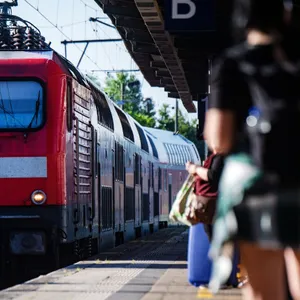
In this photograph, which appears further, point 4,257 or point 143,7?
point 4,257

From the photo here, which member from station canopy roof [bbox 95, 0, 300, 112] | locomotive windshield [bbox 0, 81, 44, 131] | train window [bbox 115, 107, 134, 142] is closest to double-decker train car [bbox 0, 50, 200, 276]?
locomotive windshield [bbox 0, 81, 44, 131]

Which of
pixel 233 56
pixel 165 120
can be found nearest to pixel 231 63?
pixel 233 56

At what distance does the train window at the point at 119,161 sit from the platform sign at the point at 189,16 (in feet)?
27.4

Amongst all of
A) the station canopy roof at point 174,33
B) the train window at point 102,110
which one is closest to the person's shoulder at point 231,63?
the station canopy roof at point 174,33

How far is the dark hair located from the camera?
388 centimetres

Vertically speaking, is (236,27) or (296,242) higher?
(236,27)

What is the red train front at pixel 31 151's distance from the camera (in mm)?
13000

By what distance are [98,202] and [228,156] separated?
1203cm

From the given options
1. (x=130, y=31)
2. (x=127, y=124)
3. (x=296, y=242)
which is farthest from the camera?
(x=127, y=124)

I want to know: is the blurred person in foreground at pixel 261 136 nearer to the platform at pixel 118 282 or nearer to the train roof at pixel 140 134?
the platform at pixel 118 282

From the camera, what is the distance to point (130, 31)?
50.0ft

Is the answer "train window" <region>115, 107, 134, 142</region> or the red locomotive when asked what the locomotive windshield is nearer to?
the red locomotive

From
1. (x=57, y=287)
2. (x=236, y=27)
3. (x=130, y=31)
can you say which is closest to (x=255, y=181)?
(x=236, y=27)

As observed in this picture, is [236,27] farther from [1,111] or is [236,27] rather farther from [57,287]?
[1,111]
